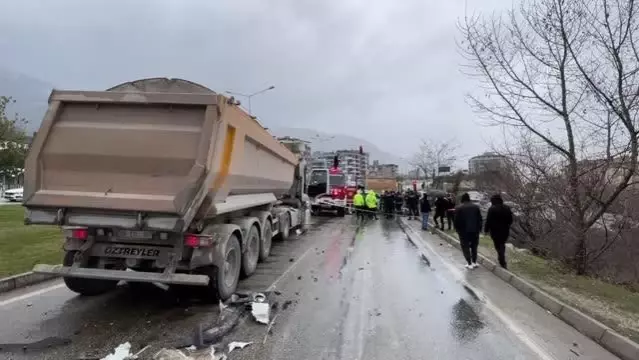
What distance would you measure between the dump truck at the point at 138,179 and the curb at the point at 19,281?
62.0 inches

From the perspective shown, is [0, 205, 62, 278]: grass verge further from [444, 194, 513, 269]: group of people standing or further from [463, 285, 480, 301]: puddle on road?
[444, 194, 513, 269]: group of people standing

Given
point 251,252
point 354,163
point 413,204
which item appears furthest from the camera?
point 354,163

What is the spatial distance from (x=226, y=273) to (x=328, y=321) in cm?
200

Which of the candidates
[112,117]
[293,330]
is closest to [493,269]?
[293,330]

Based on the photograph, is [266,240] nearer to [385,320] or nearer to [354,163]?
[385,320]

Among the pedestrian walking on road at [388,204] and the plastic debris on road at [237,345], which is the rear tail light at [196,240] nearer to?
the plastic debris on road at [237,345]

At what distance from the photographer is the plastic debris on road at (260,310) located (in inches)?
255

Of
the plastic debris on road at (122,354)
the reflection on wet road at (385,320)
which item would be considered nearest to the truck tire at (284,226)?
the reflection on wet road at (385,320)

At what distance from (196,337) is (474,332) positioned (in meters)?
3.33

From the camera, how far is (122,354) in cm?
514

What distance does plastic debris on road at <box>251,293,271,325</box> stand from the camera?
6484mm

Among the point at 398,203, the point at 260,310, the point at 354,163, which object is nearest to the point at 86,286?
the point at 260,310

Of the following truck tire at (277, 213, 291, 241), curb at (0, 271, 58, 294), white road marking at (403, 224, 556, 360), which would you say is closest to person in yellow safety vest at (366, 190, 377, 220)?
truck tire at (277, 213, 291, 241)

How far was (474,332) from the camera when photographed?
6324mm
